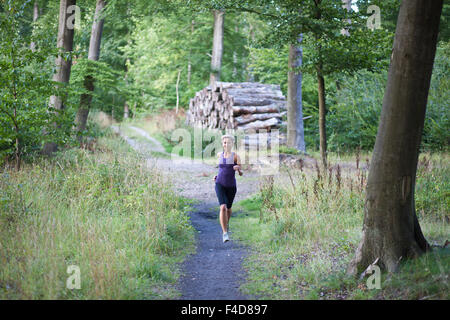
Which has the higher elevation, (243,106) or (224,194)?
(243,106)

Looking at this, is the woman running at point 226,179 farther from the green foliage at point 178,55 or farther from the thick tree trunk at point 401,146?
the green foliage at point 178,55

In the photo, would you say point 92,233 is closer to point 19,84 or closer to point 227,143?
point 227,143

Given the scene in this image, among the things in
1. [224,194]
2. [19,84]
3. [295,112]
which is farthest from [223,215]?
[295,112]

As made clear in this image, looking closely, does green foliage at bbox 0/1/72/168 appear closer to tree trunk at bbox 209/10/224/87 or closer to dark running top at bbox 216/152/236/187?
dark running top at bbox 216/152/236/187

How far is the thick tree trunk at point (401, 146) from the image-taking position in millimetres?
4227

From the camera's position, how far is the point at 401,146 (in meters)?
4.36

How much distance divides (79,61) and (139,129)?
12803 mm

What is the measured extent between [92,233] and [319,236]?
347 centimetres

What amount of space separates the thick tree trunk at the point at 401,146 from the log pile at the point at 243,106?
11.4 m

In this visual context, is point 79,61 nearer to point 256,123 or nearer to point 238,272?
point 256,123

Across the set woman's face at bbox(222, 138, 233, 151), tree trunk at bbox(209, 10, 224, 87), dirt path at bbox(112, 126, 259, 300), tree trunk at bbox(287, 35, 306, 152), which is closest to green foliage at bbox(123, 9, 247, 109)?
tree trunk at bbox(209, 10, 224, 87)

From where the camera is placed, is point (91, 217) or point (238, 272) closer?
point (238, 272)
